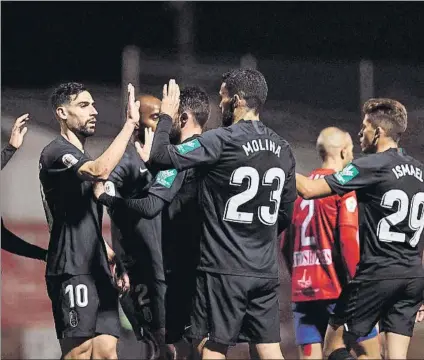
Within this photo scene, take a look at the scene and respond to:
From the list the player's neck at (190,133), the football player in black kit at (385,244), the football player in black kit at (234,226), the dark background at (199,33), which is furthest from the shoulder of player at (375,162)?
the dark background at (199,33)

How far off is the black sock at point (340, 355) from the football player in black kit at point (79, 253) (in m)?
1.35

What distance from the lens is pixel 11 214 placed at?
29.3ft

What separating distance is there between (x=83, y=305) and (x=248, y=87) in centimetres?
158

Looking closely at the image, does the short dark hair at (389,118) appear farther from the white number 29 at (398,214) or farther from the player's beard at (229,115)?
the player's beard at (229,115)

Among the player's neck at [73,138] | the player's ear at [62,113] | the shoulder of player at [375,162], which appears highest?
the player's ear at [62,113]

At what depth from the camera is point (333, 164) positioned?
8.24 meters

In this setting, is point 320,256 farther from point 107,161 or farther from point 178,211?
point 107,161

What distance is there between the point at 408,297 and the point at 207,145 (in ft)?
5.35

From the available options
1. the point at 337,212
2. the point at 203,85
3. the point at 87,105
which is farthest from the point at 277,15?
the point at 87,105

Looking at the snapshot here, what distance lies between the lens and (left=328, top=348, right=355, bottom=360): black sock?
23.9ft

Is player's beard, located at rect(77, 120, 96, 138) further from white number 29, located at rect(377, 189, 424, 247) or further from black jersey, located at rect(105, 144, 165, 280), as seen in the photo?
white number 29, located at rect(377, 189, 424, 247)

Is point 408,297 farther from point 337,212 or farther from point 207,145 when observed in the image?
point 207,145

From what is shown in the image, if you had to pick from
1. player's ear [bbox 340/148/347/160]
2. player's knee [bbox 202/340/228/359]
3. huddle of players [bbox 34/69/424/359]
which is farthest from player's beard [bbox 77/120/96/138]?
player's ear [bbox 340/148/347/160]

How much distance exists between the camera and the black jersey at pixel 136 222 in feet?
24.7
